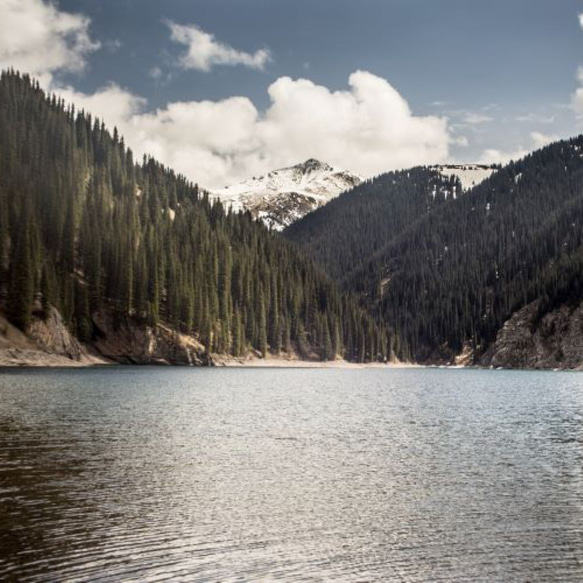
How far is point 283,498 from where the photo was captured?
2444 centimetres

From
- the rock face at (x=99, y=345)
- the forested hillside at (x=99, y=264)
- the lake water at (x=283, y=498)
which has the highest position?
the forested hillside at (x=99, y=264)

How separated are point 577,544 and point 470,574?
4.86 m

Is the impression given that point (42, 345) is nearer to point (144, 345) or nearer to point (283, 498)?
point (144, 345)

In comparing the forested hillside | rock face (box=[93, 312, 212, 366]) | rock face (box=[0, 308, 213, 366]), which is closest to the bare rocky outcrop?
rock face (box=[0, 308, 213, 366])

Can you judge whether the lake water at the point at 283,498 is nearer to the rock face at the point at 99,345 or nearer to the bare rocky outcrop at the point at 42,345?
the bare rocky outcrop at the point at 42,345

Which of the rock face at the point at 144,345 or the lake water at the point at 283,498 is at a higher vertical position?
the rock face at the point at 144,345

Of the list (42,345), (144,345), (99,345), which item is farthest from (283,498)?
(144,345)

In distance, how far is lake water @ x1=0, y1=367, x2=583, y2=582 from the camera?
1692 centimetres

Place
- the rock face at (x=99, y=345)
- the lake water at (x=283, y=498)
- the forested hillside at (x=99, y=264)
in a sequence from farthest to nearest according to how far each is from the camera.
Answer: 1. the forested hillside at (x=99, y=264)
2. the rock face at (x=99, y=345)
3. the lake water at (x=283, y=498)

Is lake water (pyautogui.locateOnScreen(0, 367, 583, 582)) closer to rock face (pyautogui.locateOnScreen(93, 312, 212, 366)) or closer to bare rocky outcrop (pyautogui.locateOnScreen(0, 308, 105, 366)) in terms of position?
bare rocky outcrop (pyautogui.locateOnScreen(0, 308, 105, 366))

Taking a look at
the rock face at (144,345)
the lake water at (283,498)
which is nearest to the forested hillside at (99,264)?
the rock face at (144,345)

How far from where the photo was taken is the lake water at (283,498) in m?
16.9

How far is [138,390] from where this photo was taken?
7388cm

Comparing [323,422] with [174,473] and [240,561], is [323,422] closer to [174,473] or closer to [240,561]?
[174,473]
